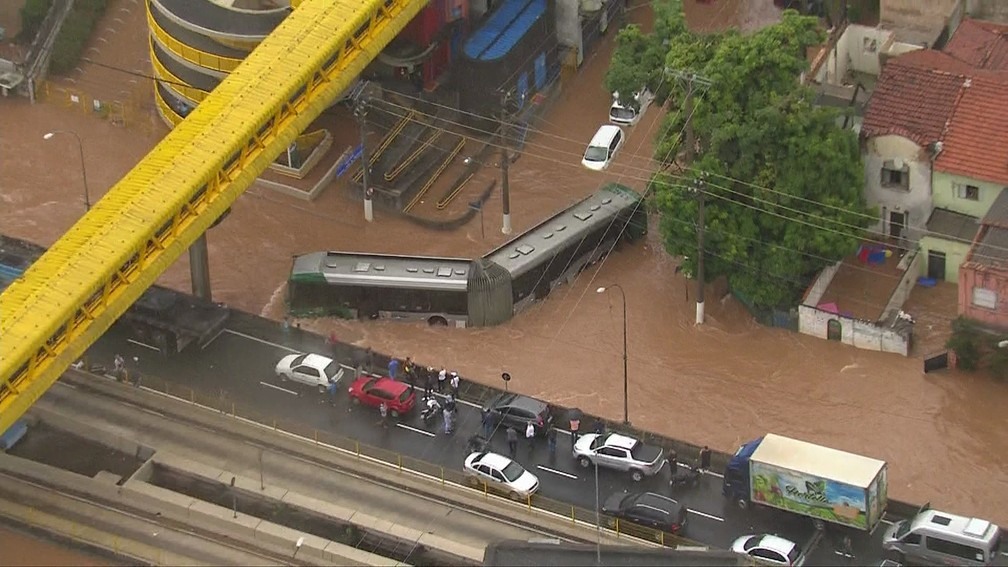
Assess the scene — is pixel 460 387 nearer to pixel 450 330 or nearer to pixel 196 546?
pixel 450 330

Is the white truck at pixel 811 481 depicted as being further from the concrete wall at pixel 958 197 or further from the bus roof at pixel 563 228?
the concrete wall at pixel 958 197

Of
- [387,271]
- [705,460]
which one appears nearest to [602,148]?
[387,271]

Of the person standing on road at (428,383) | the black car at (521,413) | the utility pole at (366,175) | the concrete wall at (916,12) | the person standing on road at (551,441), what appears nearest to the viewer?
the person standing on road at (551,441)

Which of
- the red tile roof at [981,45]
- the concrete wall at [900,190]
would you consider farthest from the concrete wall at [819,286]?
the red tile roof at [981,45]

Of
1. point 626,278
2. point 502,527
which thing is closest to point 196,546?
point 502,527

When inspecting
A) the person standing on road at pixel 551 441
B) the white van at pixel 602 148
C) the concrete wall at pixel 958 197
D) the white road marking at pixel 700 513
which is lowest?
the person standing on road at pixel 551 441

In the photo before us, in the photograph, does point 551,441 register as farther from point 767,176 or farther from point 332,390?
point 767,176

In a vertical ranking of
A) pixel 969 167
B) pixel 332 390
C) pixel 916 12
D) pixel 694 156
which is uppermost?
pixel 916 12
